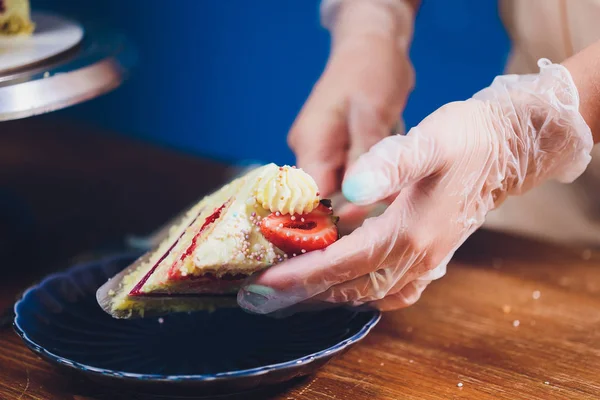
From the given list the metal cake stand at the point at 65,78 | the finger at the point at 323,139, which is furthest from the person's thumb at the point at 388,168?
the metal cake stand at the point at 65,78

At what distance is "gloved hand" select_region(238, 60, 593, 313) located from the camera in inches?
Answer: 33.4

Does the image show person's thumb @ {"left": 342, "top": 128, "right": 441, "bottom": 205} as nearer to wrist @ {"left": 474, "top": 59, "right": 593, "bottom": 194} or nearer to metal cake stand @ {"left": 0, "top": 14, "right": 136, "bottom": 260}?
wrist @ {"left": 474, "top": 59, "right": 593, "bottom": 194}

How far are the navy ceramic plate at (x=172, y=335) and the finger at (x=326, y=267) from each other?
8 centimetres

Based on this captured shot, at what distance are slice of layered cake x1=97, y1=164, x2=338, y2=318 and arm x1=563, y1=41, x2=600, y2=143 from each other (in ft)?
1.24

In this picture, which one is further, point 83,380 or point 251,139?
point 251,139

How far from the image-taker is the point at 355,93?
4.38 ft

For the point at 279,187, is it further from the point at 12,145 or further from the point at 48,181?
the point at 12,145

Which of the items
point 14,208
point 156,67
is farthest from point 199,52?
point 14,208

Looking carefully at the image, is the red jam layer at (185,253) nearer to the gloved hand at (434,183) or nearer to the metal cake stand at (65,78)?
the gloved hand at (434,183)

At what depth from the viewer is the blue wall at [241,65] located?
7.04ft

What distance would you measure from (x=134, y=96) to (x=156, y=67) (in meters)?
0.16

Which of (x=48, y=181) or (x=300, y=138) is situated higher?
(x=300, y=138)

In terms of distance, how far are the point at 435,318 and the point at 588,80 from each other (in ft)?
1.33

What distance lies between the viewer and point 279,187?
0.93m
